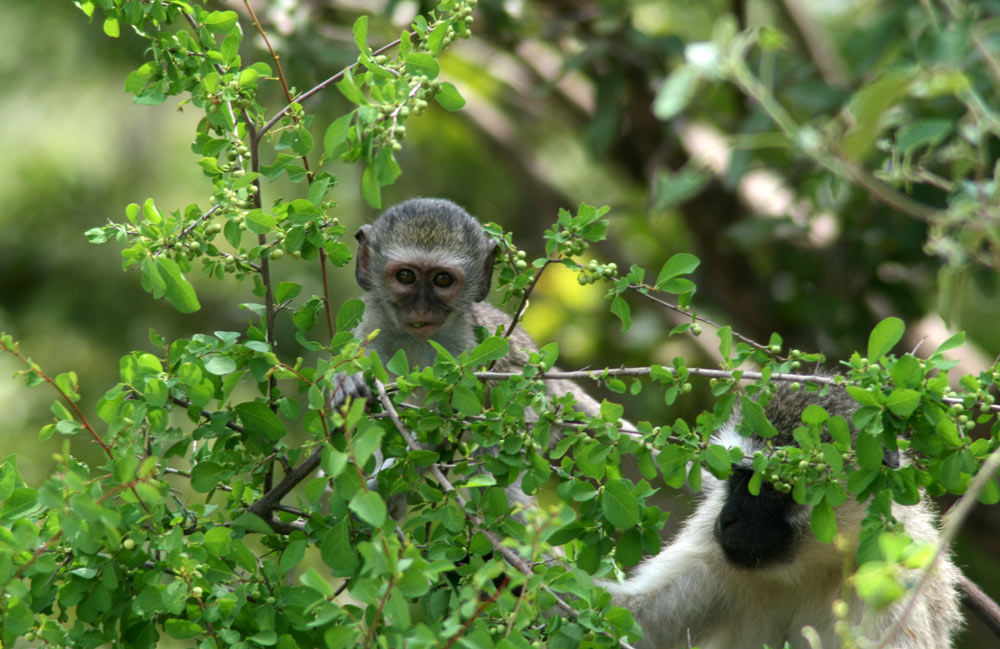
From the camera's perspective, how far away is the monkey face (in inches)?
153

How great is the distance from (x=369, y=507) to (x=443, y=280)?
7.41ft

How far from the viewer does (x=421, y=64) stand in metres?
2.21

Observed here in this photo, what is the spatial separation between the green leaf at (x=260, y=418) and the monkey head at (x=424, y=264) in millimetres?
1507

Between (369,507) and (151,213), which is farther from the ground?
(151,213)

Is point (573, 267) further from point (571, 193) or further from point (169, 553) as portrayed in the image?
point (571, 193)

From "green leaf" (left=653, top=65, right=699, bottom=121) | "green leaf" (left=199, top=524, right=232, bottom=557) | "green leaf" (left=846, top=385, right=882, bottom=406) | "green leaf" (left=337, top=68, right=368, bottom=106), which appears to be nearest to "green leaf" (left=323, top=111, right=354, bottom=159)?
"green leaf" (left=337, top=68, right=368, bottom=106)

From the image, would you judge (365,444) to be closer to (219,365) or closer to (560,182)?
(219,365)

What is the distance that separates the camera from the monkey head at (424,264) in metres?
3.95

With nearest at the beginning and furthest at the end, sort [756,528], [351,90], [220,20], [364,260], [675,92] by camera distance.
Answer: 1. [675,92]
2. [351,90]
3. [220,20]
4. [756,528]
5. [364,260]

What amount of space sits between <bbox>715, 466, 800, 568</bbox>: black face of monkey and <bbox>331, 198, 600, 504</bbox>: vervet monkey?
0.95 meters

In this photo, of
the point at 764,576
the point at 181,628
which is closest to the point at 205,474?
the point at 181,628

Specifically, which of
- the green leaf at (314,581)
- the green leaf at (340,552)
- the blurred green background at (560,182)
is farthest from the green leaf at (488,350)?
the blurred green background at (560,182)

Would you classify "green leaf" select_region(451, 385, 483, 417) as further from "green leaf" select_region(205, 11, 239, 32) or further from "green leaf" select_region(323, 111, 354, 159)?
"green leaf" select_region(205, 11, 239, 32)

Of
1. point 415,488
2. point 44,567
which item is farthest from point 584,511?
point 44,567
